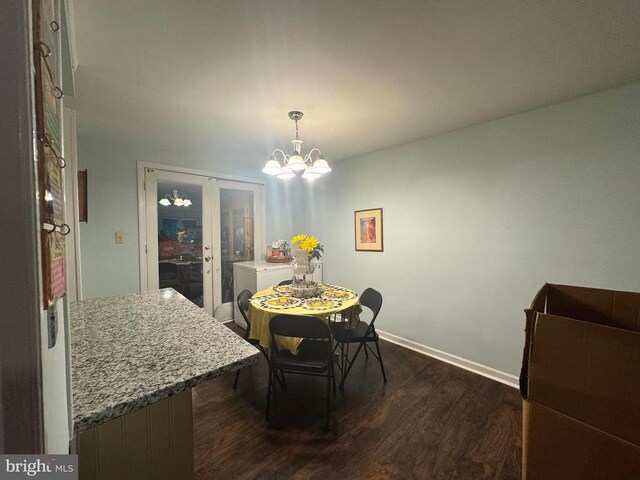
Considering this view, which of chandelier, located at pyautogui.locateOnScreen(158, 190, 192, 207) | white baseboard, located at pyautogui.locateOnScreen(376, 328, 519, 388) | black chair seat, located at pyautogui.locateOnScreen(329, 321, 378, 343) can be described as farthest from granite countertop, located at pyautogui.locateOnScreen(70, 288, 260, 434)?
white baseboard, located at pyautogui.locateOnScreen(376, 328, 519, 388)

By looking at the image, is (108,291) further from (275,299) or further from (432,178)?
(432,178)

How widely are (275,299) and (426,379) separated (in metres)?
1.50

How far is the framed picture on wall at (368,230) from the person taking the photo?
3.15m

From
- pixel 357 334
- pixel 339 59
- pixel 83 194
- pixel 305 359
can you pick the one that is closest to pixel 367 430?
pixel 305 359

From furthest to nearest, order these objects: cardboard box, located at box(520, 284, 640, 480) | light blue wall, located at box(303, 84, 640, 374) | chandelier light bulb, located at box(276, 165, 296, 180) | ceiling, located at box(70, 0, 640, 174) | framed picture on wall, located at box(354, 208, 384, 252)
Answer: framed picture on wall, located at box(354, 208, 384, 252), chandelier light bulb, located at box(276, 165, 296, 180), light blue wall, located at box(303, 84, 640, 374), ceiling, located at box(70, 0, 640, 174), cardboard box, located at box(520, 284, 640, 480)

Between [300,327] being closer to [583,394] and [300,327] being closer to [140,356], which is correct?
[140,356]

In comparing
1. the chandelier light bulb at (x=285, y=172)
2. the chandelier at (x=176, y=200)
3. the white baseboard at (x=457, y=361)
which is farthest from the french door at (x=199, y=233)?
the white baseboard at (x=457, y=361)

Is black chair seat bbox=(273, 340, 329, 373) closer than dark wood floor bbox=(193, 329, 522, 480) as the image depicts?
No

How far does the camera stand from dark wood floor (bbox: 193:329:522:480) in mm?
1417

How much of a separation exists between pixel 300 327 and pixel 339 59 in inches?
62.9

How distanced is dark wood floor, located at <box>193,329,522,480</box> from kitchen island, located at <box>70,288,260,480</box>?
0.74 metres

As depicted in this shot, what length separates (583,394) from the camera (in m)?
0.78

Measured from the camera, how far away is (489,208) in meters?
2.28

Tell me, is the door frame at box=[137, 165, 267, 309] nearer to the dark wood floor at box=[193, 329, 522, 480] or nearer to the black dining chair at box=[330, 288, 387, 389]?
the dark wood floor at box=[193, 329, 522, 480]
